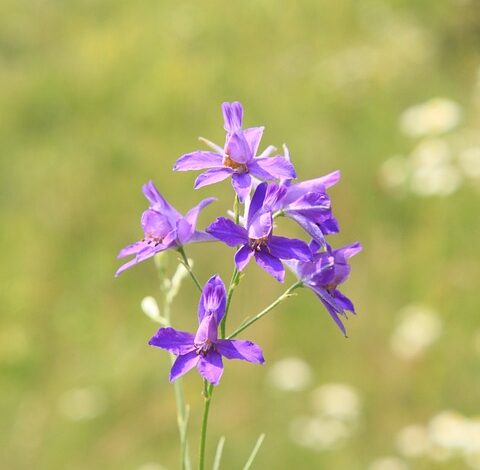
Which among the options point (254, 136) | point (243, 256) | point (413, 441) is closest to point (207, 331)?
point (243, 256)

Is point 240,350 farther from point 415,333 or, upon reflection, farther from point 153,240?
point 415,333

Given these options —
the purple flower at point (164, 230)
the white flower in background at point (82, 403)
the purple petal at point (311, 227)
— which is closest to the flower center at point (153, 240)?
the purple flower at point (164, 230)

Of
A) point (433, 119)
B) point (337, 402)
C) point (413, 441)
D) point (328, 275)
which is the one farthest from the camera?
point (433, 119)

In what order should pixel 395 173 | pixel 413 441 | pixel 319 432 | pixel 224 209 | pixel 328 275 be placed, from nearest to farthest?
pixel 328 275
pixel 413 441
pixel 319 432
pixel 395 173
pixel 224 209

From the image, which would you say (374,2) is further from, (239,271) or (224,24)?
(239,271)

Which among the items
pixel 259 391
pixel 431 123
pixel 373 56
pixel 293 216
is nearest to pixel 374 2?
pixel 373 56

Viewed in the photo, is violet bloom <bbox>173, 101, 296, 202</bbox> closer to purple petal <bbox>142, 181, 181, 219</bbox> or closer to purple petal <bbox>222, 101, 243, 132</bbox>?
purple petal <bbox>222, 101, 243, 132</bbox>

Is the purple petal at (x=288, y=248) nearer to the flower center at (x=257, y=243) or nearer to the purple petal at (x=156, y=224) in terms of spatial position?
the flower center at (x=257, y=243)
